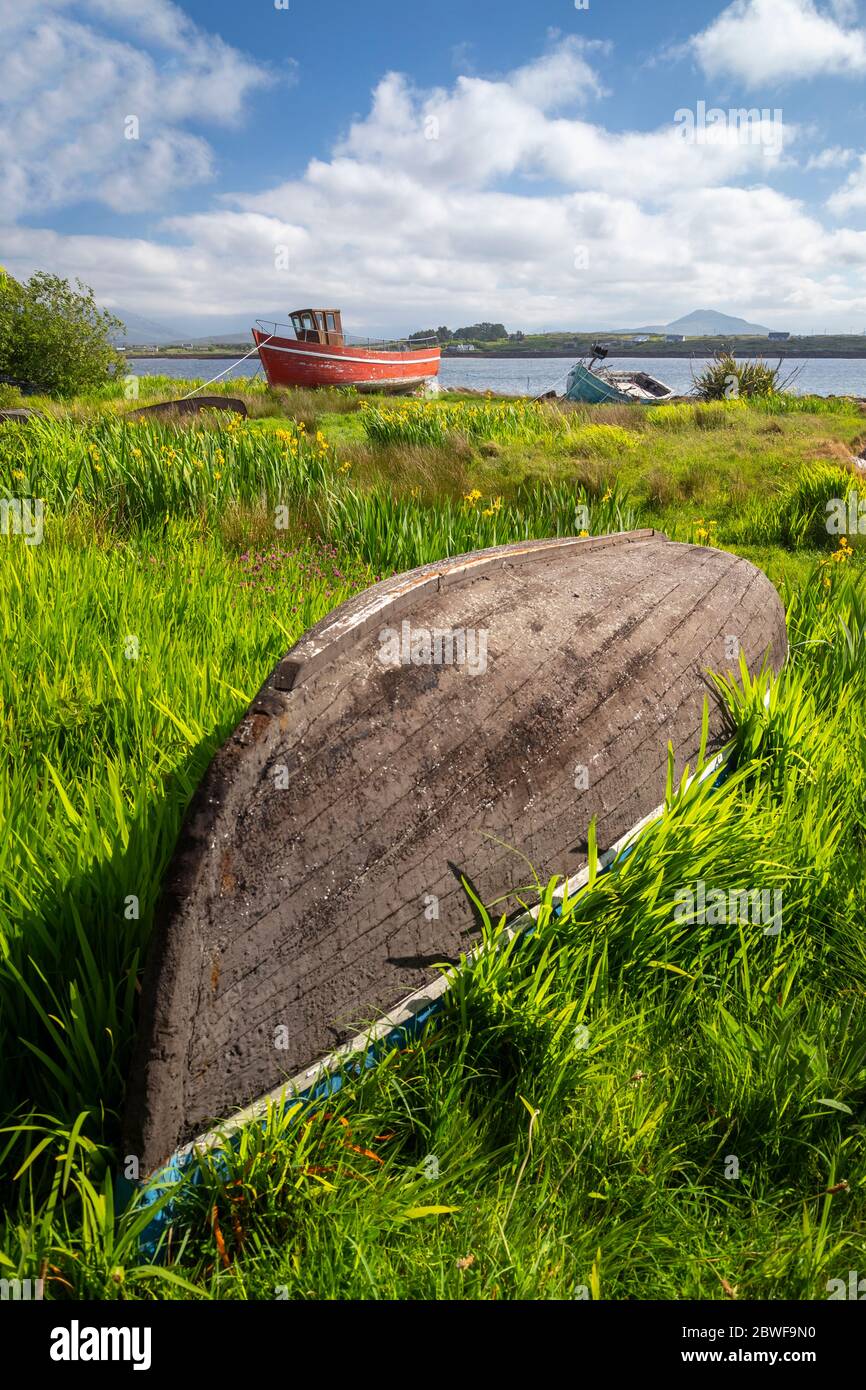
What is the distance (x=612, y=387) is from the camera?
93.4 ft

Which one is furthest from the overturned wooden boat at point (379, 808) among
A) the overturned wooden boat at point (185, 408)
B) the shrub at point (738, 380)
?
the shrub at point (738, 380)

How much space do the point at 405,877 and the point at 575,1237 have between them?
87 cm

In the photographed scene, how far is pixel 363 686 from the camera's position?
225cm

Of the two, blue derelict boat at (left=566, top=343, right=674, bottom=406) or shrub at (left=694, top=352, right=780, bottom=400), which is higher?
blue derelict boat at (left=566, top=343, right=674, bottom=406)

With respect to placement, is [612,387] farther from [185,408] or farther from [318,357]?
[185,408]

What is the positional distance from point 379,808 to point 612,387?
29.1 metres

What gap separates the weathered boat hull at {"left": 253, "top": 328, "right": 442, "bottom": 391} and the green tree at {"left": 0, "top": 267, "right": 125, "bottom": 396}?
5647 millimetres

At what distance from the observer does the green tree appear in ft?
84.5

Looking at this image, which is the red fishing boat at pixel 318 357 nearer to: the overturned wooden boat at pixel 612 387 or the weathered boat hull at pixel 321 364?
the weathered boat hull at pixel 321 364

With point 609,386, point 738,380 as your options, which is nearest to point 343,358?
point 609,386

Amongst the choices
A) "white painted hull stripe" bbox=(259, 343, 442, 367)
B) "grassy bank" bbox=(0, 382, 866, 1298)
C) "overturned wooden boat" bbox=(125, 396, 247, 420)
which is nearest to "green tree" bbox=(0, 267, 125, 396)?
"white painted hull stripe" bbox=(259, 343, 442, 367)

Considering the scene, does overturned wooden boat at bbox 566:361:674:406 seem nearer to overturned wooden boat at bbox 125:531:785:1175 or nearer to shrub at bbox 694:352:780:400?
shrub at bbox 694:352:780:400

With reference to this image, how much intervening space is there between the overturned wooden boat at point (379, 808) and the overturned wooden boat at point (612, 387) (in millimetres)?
25951

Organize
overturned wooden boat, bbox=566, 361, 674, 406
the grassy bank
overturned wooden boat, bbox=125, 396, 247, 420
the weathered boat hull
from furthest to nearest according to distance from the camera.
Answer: the weathered boat hull < overturned wooden boat, bbox=566, 361, 674, 406 < overturned wooden boat, bbox=125, 396, 247, 420 < the grassy bank
